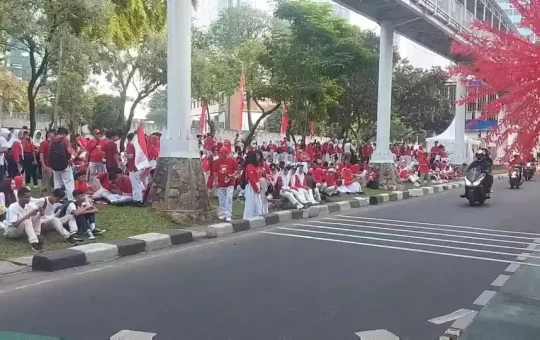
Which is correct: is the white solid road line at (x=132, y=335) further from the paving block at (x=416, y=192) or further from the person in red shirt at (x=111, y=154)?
the paving block at (x=416, y=192)

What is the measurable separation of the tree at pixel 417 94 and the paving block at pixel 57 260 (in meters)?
31.8

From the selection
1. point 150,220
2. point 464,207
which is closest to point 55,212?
point 150,220

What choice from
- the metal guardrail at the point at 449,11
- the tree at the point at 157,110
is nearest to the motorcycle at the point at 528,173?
the metal guardrail at the point at 449,11

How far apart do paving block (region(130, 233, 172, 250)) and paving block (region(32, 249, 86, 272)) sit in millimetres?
1373

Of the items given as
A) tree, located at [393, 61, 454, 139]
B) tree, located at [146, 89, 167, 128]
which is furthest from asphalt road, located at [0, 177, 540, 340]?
tree, located at [146, 89, 167, 128]

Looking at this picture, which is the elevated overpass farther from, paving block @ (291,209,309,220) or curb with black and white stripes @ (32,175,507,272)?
paving block @ (291,209,309,220)

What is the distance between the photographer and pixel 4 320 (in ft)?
17.6

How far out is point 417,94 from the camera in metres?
38.0

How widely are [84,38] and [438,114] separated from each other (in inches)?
1070

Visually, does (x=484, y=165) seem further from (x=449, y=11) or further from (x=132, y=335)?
(x=132, y=335)

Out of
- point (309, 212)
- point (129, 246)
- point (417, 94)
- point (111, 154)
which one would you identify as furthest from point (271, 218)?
point (417, 94)

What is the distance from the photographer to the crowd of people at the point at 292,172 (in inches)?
481

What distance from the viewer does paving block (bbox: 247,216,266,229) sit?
12.0 metres

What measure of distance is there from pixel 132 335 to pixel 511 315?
142 inches
